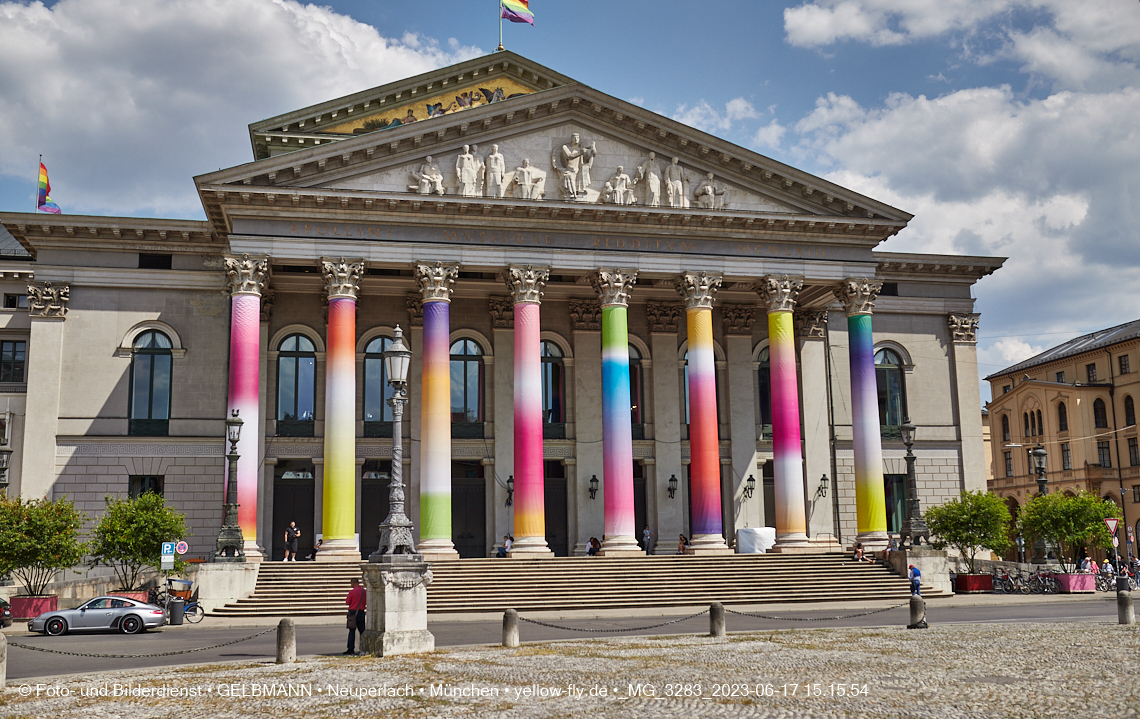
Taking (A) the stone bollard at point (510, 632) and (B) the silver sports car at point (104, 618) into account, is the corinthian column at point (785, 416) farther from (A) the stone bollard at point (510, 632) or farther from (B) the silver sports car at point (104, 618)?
(B) the silver sports car at point (104, 618)

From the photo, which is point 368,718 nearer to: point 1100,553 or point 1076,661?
point 1076,661

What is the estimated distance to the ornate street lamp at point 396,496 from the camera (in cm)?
1966

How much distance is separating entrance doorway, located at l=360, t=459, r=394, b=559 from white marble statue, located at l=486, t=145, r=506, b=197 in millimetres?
12225

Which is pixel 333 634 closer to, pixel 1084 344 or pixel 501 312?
pixel 501 312

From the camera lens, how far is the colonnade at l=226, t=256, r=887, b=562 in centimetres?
3503

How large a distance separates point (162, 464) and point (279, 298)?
26.1ft

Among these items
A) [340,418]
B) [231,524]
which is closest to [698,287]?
[340,418]

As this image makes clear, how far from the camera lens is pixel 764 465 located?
150 ft

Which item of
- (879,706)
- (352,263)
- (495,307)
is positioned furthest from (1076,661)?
(495,307)

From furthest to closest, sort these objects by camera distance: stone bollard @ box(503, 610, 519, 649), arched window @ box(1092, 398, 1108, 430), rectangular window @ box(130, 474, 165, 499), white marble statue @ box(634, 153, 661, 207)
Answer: arched window @ box(1092, 398, 1108, 430), rectangular window @ box(130, 474, 165, 499), white marble statue @ box(634, 153, 661, 207), stone bollard @ box(503, 610, 519, 649)

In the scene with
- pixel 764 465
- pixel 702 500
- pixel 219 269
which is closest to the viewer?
pixel 702 500

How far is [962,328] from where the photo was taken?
47.6 meters

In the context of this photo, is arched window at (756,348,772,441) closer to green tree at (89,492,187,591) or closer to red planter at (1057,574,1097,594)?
red planter at (1057,574,1097,594)

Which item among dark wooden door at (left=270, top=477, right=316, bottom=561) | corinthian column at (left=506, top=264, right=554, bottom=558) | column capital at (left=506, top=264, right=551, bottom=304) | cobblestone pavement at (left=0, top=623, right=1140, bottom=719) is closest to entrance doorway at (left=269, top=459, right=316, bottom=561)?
dark wooden door at (left=270, top=477, right=316, bottom=561)
